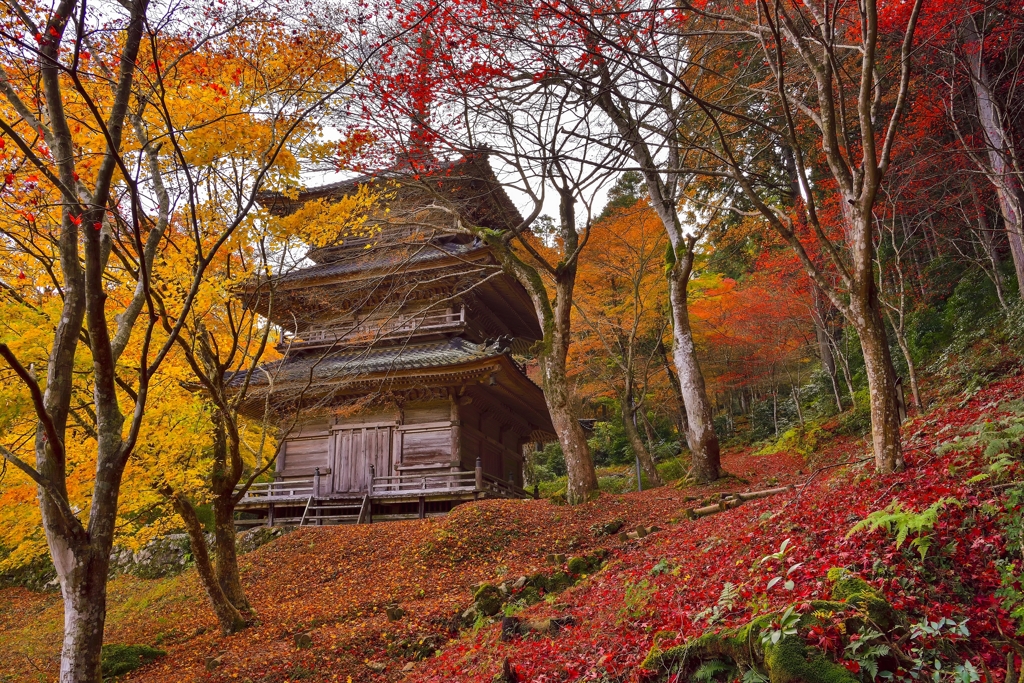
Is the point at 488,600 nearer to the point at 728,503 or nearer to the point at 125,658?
the point at 728,503

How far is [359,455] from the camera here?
60.9 feet

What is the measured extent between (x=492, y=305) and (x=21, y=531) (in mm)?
13977

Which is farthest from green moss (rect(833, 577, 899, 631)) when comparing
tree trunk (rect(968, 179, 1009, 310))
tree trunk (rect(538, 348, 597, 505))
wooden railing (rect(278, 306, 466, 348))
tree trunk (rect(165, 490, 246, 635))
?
wooden railing (rect(278, 306, 466, 348))

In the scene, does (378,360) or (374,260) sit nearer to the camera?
(378,360)

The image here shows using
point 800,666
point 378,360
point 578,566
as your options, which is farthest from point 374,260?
point 800,666

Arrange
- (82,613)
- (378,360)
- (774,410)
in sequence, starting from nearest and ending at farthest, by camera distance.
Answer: (82,613) < (378,360) < (774,410)

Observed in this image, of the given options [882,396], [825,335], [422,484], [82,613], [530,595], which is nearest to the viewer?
[82,613]

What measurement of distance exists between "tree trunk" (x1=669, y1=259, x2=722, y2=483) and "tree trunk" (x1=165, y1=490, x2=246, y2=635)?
9.66m

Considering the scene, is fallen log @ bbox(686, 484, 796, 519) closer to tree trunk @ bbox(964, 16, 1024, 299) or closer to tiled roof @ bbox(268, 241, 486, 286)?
tree trunk @ bbox(964, 16, 1024, 299)

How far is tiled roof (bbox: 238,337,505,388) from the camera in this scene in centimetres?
1662

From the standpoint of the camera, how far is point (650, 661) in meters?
4.30

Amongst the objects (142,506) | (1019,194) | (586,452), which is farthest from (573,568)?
(1019,194)

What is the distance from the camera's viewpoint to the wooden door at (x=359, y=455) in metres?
18.2

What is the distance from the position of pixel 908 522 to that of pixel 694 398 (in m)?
9.68
